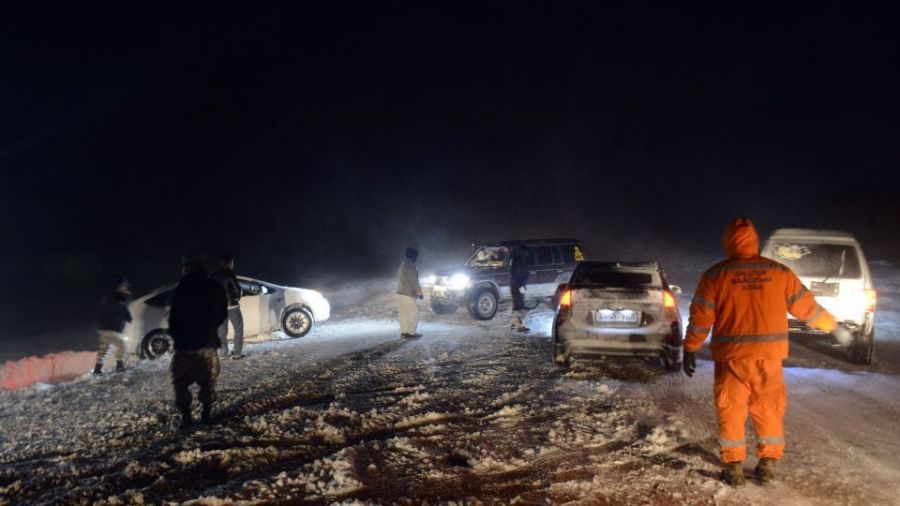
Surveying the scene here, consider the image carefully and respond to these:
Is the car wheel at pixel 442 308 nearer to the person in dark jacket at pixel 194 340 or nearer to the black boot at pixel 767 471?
the person in dark jacket at pixel 194 340

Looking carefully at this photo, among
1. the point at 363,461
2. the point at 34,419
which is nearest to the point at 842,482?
the point at 363,461

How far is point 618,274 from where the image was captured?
8742 millimetres

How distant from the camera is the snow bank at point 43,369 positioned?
11117mm

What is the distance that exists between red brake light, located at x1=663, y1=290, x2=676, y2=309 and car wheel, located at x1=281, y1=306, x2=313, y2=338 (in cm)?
804

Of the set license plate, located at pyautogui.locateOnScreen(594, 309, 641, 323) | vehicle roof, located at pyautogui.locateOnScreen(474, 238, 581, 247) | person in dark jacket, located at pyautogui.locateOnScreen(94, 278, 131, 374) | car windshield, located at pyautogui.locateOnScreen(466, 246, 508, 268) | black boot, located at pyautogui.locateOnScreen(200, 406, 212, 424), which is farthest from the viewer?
vehicle roof, located at pyautogui.locateOnScreen(474, 238, 581, 247)

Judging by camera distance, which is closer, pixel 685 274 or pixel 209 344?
pixel 209 344

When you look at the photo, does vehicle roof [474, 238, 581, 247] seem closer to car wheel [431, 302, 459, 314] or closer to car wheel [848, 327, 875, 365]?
car wheel [431, 302, 459, 314]

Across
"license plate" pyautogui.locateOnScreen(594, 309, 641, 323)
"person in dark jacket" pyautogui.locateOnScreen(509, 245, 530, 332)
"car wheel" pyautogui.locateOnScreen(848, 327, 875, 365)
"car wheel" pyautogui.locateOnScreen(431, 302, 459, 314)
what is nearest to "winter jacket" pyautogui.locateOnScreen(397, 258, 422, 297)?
"person in dark jacket" pyautogui.locateOnScreen(509, 245, 530, 332)

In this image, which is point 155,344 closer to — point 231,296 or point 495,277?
point 231,296

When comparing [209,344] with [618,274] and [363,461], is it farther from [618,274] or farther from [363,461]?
[618,274]

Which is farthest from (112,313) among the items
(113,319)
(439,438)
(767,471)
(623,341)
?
(767,471)

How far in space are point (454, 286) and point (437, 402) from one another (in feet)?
27.7

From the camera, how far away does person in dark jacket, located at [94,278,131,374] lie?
32.4ft

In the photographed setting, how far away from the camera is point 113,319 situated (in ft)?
32.5
